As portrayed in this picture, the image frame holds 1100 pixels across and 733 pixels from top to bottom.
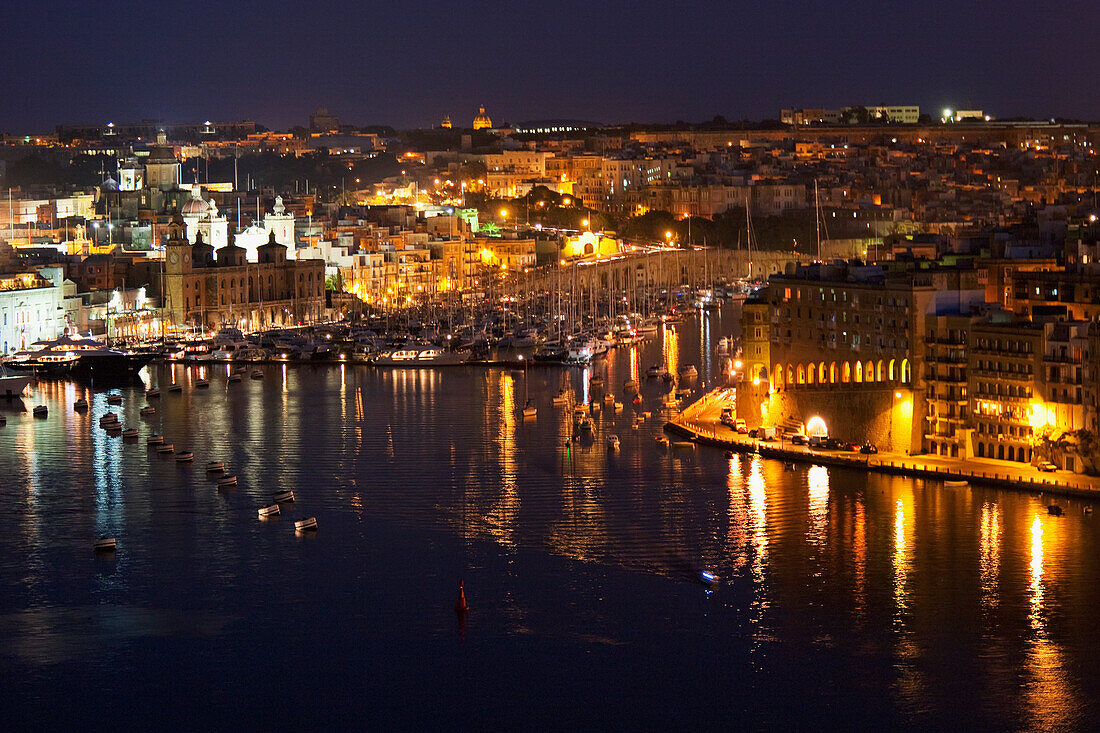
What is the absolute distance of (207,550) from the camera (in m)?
16.0

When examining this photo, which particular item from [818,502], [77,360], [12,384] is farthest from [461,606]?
[77,360]

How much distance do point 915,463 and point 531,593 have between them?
5.14m

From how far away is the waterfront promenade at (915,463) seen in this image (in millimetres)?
17297

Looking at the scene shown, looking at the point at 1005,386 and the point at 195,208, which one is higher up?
the point at 195,208

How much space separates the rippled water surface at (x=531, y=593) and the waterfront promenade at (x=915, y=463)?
274 millimetres

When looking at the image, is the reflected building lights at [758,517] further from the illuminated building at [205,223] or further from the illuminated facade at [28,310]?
the illuminated building at [205,223]

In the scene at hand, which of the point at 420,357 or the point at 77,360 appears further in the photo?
the point at 420,357

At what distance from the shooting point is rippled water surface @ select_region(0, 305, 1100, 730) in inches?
493

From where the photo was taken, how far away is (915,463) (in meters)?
18.4

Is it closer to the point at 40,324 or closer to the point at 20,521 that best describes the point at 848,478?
the point at 20,521

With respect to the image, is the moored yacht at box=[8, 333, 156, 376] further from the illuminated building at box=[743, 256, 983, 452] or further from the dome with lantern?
the dome with lantern

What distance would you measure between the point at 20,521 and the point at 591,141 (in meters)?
57.7

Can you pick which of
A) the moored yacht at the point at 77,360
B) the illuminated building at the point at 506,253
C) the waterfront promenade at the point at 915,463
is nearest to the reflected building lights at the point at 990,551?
the waterfront promenade at the point at 915,463

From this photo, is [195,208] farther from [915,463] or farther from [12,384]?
[915,463]
